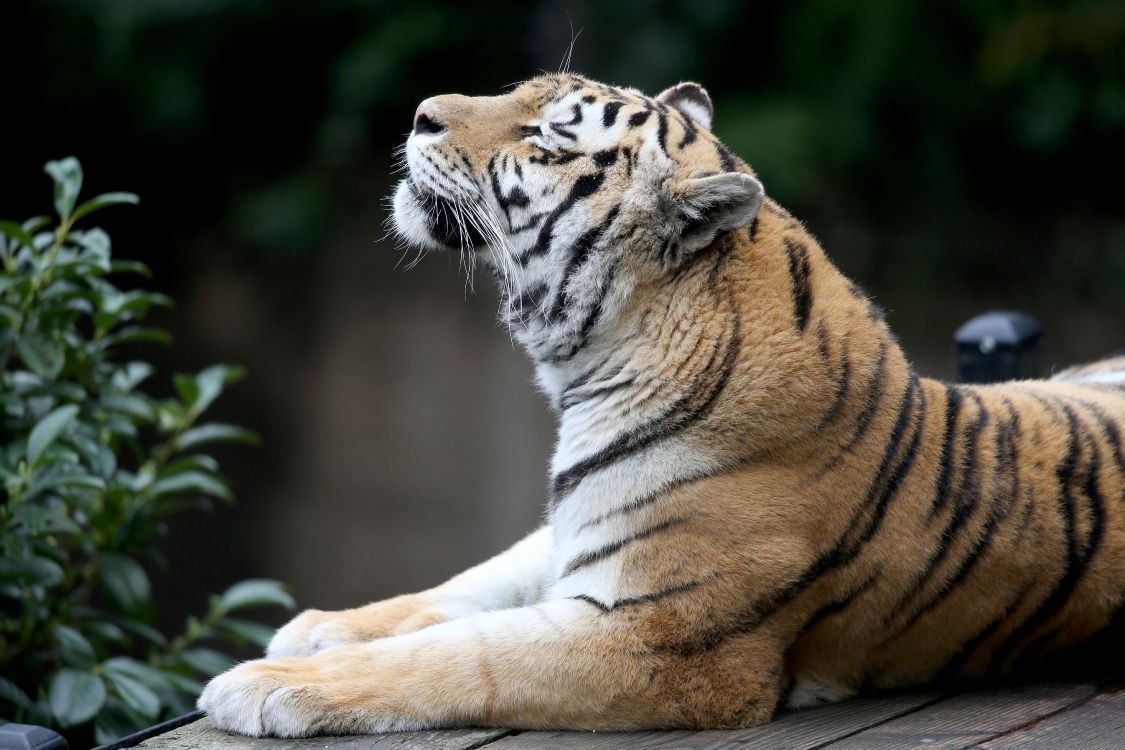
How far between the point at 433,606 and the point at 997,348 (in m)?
1.72

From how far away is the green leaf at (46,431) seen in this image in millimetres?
2125

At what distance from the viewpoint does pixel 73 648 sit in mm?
2379

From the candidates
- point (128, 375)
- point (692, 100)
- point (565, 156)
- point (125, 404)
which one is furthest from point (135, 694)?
point (692, 100)

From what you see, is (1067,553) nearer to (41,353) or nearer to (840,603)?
(840,603)

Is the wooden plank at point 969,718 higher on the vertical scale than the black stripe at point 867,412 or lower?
lower

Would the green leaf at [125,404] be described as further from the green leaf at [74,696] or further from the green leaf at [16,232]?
the green leaf at [74,696]

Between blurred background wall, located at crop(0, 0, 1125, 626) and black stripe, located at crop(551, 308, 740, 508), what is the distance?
391 centimetres

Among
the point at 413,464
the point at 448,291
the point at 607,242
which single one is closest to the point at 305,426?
the point at 413,464

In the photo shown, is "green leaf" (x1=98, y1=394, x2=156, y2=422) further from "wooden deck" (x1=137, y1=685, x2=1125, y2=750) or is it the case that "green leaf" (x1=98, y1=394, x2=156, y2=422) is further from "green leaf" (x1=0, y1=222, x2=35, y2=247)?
"wooden deck" (x1=137, y1=685, x2=1125, y2=750)

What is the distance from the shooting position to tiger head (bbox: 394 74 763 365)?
199 cm

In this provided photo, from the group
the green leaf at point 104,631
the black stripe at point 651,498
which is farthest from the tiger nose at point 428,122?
the green leaf at point 104,631

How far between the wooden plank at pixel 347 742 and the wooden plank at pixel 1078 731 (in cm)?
71

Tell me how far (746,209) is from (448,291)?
493 cm

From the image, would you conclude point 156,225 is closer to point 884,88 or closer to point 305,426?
point 305,426
